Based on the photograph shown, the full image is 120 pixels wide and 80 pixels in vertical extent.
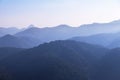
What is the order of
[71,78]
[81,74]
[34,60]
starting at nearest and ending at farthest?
[71,78] → [81,74] → [34,60]

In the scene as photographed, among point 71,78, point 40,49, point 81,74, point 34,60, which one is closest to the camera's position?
point 71,78

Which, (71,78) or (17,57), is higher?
(17,57)

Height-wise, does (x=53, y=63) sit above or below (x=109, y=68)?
above

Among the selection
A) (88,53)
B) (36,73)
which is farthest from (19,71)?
(88,53)

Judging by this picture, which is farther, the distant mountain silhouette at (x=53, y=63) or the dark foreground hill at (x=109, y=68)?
the dark foreground hill at (x=109, y=68)

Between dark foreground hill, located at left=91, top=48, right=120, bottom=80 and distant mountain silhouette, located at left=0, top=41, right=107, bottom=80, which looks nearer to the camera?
distant mountain silhouette, located at left=0, top=41, right=107, bottom=80

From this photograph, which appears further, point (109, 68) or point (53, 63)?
point (109, 68)

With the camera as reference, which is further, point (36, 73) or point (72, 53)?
point (72, 53)

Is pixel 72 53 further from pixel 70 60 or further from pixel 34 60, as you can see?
pixel 34 60
